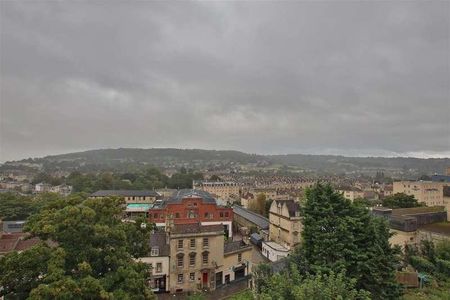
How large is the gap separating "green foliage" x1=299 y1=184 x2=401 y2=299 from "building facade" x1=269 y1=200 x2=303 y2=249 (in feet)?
59.7

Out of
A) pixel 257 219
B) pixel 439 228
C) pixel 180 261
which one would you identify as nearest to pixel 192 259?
pixel 180 261

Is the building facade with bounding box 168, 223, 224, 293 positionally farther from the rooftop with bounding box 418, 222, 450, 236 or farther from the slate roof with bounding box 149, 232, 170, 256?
the rooftop with bounding box 418, 222, 450, 236

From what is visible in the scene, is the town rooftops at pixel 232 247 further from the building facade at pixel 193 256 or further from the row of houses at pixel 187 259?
the building facade at pixel 193 256

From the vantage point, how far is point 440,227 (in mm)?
42719

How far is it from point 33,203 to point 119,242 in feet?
178

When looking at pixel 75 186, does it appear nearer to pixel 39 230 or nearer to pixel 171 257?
pixel 171 257

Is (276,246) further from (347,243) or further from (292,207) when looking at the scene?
(347,243)

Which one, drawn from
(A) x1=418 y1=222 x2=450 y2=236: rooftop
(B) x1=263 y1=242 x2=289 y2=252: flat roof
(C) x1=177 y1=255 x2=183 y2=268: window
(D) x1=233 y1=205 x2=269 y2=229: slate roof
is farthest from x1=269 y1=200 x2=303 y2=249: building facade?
(A) x1=418 y1=222 x2=450 y2=236: rooftop

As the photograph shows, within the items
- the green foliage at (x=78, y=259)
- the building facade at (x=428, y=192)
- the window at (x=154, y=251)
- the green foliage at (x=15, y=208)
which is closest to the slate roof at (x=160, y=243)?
the window at (x=154, y=251)

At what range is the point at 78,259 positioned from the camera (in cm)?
1324

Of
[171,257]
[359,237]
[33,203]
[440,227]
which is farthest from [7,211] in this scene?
[440,227]

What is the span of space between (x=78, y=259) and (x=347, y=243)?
14037 mm

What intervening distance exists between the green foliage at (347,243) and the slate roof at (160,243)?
14.0 meters

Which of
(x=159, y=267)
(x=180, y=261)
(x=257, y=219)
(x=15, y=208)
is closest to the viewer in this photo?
(x=159, y=267)
